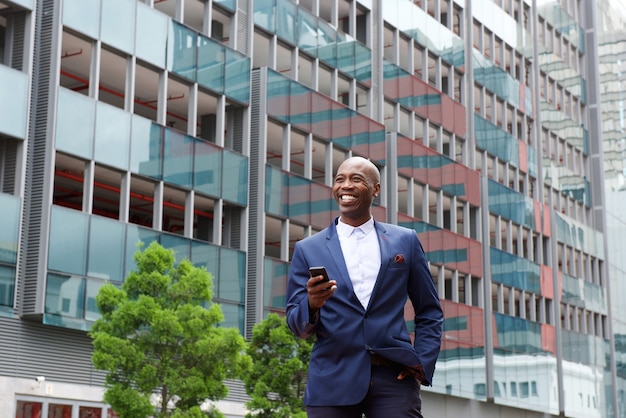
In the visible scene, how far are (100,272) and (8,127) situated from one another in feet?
15.2

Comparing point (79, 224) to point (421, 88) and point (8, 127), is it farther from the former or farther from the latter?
point (421, 88)

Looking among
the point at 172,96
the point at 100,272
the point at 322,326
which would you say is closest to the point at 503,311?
the point at 172,96

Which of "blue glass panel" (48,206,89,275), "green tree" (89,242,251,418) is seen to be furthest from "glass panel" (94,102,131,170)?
"green tree" (89,242,251,418)

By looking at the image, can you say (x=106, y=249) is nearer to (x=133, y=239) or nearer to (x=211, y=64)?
(x=133, y=239)

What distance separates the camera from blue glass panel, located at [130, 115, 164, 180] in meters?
33.0

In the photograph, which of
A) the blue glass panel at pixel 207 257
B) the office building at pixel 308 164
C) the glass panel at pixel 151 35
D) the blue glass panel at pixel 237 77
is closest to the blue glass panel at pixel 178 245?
the office building at pixel 308 164

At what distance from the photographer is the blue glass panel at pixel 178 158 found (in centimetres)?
3438

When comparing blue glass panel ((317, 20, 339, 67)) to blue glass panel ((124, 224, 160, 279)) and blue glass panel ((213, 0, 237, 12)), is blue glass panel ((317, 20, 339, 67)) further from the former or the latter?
blue glass panel ((124, 224, 160, 279))

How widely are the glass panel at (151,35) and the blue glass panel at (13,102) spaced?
200 inches

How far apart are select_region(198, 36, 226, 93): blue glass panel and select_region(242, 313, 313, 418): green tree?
9.66 meters

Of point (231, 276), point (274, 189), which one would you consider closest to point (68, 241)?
point (231, 276)

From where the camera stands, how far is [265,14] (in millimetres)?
41156

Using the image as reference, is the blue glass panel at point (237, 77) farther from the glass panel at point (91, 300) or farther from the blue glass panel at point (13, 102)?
the glass panel at point (91, 300)

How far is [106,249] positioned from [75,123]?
141 inches
